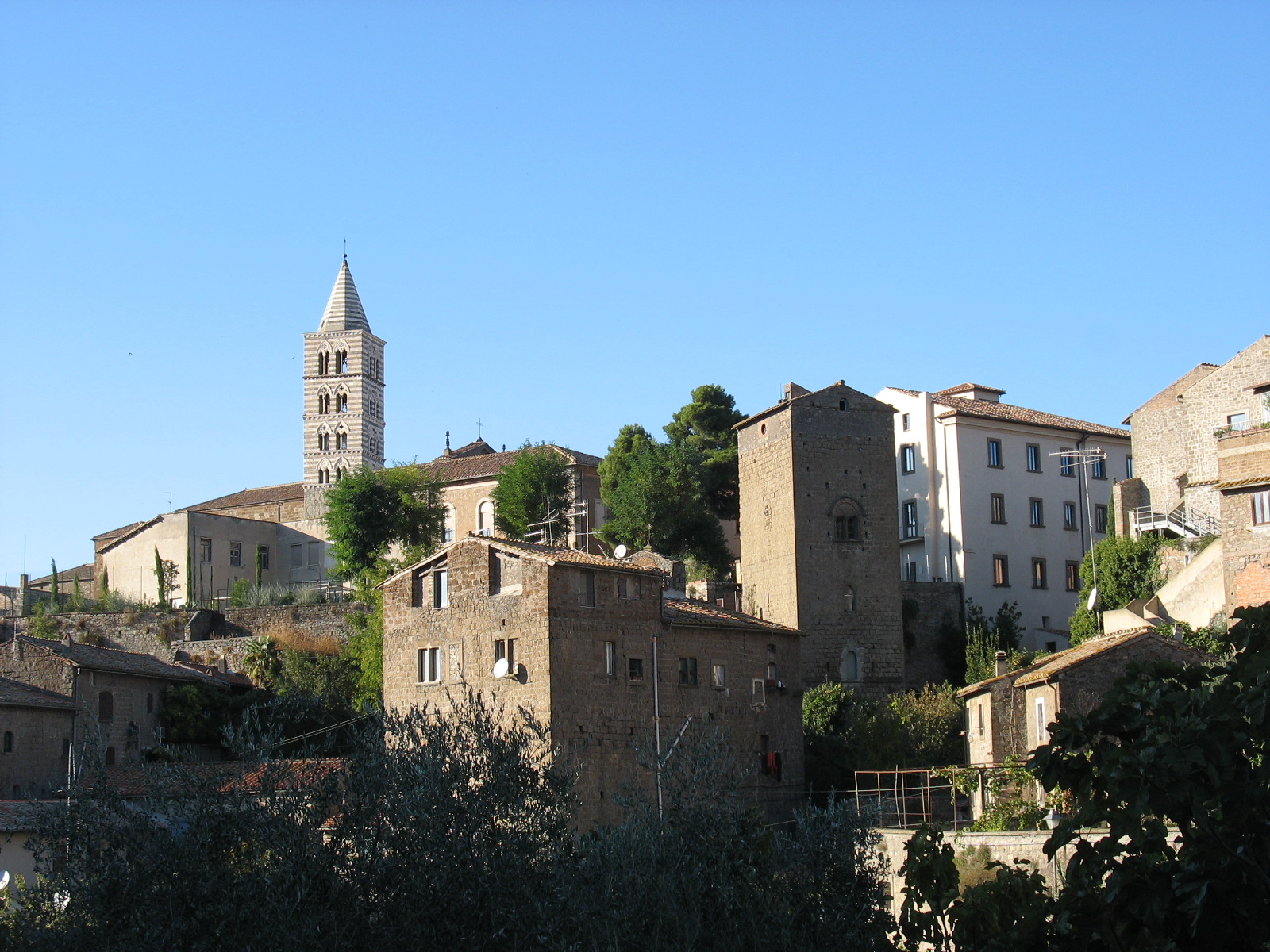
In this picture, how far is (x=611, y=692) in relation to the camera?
34.0m

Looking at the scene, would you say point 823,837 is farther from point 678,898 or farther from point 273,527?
point 273,527

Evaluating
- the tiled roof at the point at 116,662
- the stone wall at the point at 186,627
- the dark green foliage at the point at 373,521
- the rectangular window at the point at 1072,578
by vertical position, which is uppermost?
the dark green foliage at the point at 373,521

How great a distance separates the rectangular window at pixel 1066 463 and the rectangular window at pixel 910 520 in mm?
5547

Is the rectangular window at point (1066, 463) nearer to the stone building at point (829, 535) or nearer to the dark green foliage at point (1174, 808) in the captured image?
the stone building at point (829, 535)

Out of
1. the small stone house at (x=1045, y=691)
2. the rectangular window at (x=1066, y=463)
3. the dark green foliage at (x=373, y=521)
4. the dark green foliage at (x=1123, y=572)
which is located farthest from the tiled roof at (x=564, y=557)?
the rectangular window at (x=1066, y=463)

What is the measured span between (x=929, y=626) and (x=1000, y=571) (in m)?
3.87

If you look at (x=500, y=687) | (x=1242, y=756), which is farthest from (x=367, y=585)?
(x=1242, y=756)

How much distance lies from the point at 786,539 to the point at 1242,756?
109ft

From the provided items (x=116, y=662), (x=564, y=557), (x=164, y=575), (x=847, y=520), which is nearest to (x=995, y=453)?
(x=847, y=520)

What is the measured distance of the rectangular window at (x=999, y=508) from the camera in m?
49.9

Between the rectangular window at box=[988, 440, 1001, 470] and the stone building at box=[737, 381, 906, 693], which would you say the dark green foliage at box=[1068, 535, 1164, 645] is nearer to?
the rectangular window at box=[988, 440, 1001, 470]

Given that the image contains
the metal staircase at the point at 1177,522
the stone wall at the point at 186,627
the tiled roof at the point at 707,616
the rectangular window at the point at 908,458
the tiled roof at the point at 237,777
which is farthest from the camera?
the stone wall at the point at 186,627

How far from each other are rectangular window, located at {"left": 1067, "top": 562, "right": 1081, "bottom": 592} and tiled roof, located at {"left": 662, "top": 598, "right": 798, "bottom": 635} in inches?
553

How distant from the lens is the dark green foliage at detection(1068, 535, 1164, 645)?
4375 cm
